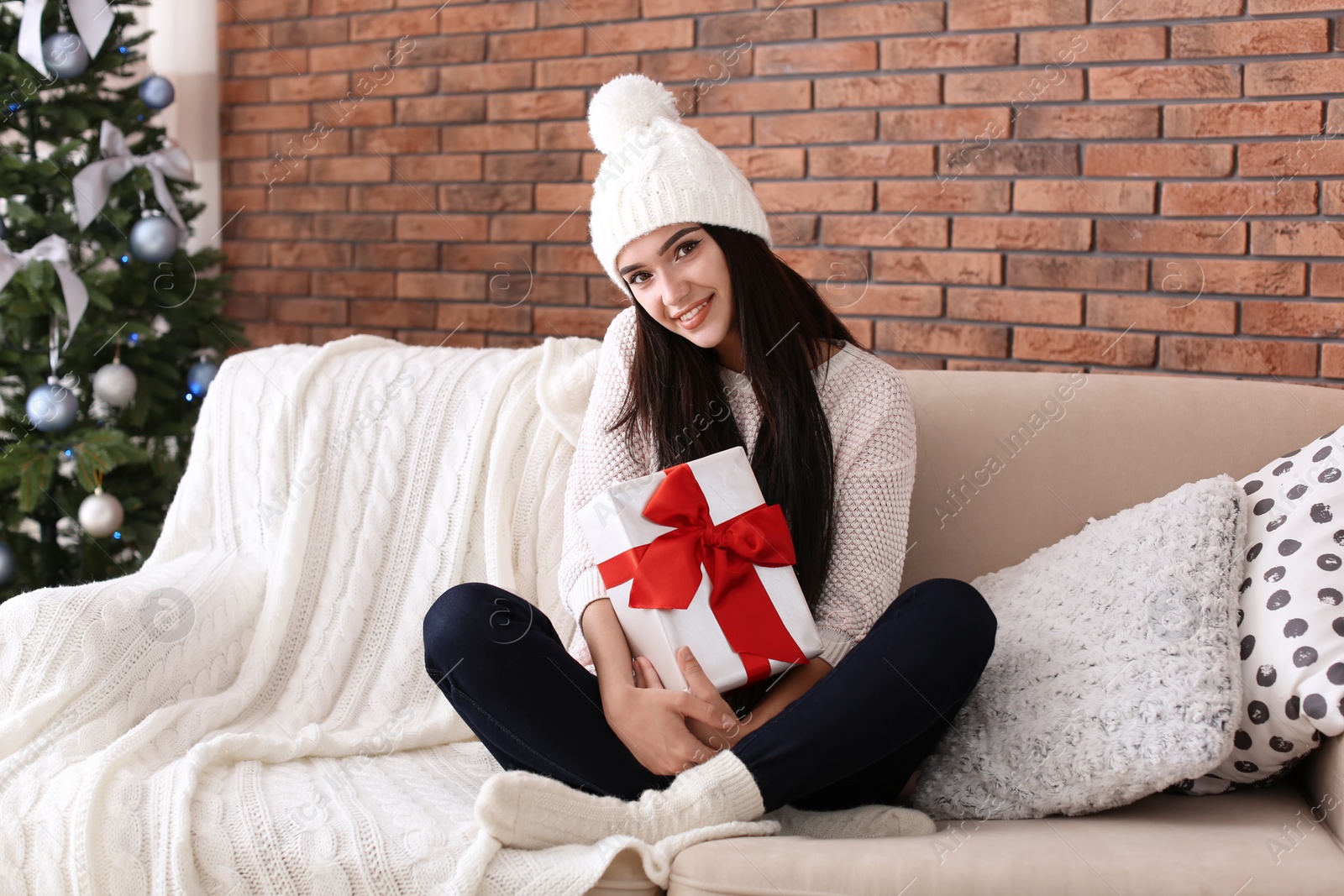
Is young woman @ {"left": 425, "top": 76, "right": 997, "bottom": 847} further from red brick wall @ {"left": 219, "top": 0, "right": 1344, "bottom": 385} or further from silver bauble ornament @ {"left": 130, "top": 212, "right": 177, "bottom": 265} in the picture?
silver bauble ornament @ {"left": 130, "top": 212, "right": 177, "bottom": 265}

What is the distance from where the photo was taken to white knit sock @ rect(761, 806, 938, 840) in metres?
1.30

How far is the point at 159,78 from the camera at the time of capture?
243 centimetres

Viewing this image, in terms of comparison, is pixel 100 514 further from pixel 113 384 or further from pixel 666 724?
pixel 666 724

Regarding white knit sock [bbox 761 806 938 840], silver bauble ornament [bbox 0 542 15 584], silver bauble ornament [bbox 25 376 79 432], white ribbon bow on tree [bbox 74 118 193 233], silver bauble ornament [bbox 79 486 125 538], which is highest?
white ribbon bow on tree [bbox 74 118 193 233]

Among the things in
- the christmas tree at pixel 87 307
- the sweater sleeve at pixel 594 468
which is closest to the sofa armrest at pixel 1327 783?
the sweater sleeve at pixel 594 468

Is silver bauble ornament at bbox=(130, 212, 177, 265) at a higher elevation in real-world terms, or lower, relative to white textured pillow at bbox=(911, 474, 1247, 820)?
higher

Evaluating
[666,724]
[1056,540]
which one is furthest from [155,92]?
[1056,540]

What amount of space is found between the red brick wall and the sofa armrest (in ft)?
3.10

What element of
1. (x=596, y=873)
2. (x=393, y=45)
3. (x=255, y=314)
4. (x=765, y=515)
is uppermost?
(x=393, y=45)

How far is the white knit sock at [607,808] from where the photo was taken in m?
1.20

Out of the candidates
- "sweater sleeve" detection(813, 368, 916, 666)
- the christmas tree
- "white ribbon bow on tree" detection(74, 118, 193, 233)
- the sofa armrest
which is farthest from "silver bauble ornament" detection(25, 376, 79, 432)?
the sofa armrest

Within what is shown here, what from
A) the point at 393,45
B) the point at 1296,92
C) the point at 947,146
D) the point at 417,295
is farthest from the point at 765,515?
the point at 393,45

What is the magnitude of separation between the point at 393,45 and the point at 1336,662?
8.14ft

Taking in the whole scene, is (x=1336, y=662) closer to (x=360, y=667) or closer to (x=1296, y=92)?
(x=1296, y=92)
